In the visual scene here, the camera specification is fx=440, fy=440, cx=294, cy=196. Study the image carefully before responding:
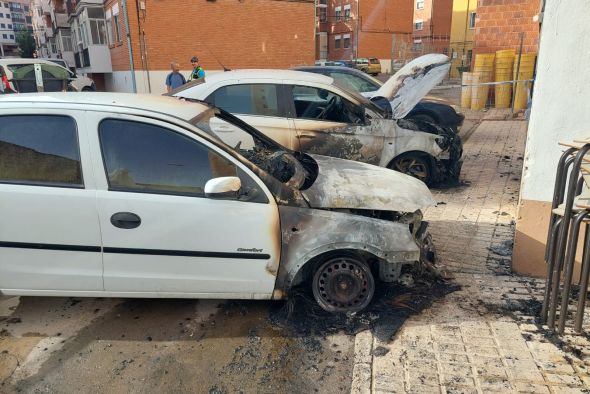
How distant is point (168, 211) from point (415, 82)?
16.3ft

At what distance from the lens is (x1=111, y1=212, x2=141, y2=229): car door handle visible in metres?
3.09

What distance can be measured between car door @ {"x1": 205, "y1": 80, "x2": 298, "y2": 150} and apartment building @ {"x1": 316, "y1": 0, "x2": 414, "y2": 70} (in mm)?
→ 41888

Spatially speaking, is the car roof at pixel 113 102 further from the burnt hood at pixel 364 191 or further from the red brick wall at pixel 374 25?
the red brick wall at pixel 374 25

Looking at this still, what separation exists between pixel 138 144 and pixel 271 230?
1132 millimetres

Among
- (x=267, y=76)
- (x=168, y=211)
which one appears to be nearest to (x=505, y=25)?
(x=267, y=76)

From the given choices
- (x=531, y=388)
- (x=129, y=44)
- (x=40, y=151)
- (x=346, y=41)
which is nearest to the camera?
(x=531, y=388)

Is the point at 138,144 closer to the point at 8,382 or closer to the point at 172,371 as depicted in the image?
the point at 172,371

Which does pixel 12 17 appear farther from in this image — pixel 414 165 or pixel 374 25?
pixel 414 165

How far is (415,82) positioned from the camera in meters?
6.78

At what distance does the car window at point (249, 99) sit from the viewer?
5992mm

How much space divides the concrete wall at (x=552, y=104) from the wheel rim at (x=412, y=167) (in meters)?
2.67

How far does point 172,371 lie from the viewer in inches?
118

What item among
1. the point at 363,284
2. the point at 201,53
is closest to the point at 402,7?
the point at 201,53

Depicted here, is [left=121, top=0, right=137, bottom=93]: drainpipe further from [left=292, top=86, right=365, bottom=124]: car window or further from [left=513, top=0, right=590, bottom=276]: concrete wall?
[left=513, top=0, right=590, bottom=276]: concrete wall
